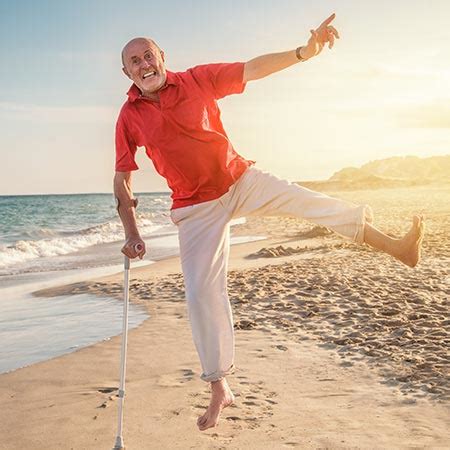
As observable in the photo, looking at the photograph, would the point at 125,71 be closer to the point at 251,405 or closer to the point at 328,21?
the point at 328,21

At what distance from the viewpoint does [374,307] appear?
332 inches

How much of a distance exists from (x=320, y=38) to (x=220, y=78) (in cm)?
78

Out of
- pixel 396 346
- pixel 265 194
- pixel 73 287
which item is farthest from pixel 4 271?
pixel 265 194

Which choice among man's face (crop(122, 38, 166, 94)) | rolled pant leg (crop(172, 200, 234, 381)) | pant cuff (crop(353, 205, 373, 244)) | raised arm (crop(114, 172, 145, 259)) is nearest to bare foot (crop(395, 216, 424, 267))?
pant cuff (crop(353, 205, 373, 244))

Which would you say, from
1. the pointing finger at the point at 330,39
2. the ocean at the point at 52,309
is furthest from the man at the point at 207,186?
the ocean at the point at 52,309

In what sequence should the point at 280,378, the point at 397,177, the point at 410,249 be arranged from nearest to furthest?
the point at 410,249, the point at 280,378, the point at 397,177

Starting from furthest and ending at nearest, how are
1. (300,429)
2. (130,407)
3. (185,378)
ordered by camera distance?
(185,378)
(130,407)
(300,429)

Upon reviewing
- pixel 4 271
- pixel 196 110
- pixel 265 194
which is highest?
pixel 196 110

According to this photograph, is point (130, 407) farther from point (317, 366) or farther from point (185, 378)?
point (317, 366)

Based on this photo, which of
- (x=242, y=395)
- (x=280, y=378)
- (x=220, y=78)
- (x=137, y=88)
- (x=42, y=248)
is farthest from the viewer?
(x=42, y=248)

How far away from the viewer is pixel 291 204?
4.54 meters

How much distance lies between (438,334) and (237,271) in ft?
19.5

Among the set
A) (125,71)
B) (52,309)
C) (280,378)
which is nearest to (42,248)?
(52,309)

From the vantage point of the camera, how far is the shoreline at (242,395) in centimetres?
469
